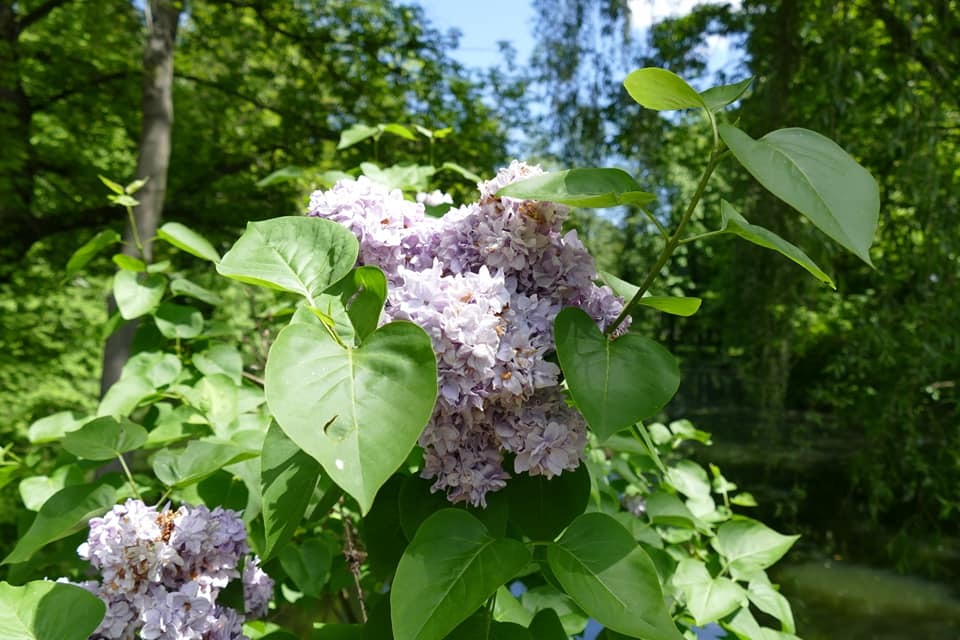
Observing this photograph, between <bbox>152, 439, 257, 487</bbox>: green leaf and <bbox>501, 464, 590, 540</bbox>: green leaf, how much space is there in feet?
1.01

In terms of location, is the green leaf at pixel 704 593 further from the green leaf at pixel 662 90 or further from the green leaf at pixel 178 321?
the green leaf at pixel 178 321

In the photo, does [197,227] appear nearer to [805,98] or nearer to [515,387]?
[805,98]

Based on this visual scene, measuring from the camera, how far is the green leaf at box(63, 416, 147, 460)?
879mm

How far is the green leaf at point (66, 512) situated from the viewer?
2.61ft

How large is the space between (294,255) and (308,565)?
625 mm

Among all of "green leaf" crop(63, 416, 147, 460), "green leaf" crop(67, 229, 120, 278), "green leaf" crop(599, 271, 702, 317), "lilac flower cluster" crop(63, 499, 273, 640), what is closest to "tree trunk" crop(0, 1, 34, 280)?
"green leaf" crop(67, 229, 120, 278)

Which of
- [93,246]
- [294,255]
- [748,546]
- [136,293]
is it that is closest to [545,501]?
[294,255]

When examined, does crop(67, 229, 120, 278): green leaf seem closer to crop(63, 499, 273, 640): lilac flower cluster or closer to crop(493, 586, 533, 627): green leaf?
crop(63, 499, 273, 640): lilac flower cluster

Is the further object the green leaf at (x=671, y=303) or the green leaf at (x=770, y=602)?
the green leaf at (x=770, y=602)

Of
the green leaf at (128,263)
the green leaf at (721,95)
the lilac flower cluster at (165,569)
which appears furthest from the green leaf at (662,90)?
the green leaf at (128,263)

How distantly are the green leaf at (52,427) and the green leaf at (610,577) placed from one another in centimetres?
94

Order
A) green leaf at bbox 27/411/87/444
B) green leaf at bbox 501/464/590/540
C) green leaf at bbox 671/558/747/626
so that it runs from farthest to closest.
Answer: green leaf at bbox 27/411/87/444, green leaf at bbox 671/558/747/626, green leaf at bbox 501/464/590/540

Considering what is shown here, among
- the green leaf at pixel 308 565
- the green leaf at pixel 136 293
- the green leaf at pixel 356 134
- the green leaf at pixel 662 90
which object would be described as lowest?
the green leaf at pixel 308 565

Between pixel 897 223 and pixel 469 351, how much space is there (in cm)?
354
